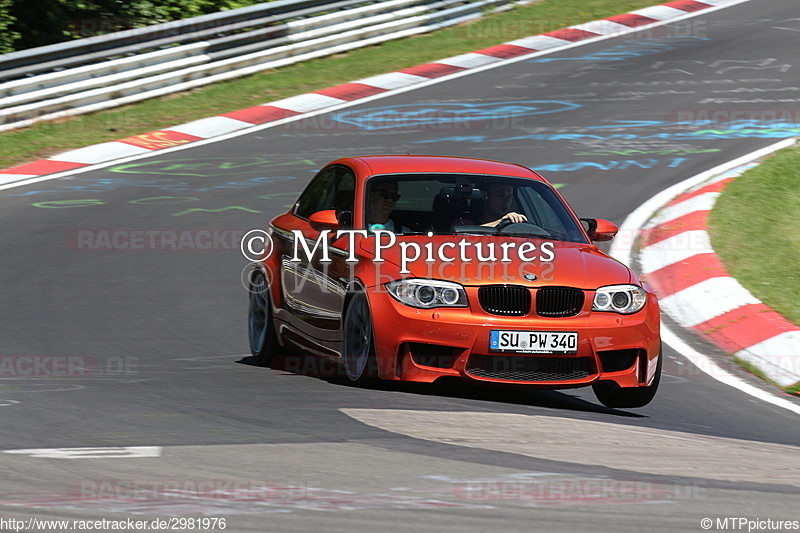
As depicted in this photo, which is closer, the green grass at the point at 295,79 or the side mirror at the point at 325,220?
the side mirror at the point at 325,220

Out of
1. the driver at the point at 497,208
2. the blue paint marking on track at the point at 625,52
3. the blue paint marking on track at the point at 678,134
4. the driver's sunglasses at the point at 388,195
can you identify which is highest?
the driver's sunglasses at the point at 388,195

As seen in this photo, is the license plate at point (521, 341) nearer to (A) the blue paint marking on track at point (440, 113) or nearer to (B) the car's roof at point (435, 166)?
(B) the car's roof at point (435, 166)

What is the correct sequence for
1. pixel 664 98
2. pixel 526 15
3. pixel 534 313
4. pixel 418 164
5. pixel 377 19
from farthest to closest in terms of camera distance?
pixel 526 15 < pixel 377 19 < pixel 664 98 < pixel 418 164 < pixel 534 313

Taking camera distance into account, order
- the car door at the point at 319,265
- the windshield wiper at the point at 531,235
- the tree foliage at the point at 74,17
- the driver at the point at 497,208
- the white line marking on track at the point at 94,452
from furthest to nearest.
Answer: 1. the tree foliage at the point at 74,17
2. the driver at the point at 497,208
3. the windshield wiper at the point at 531,235
4. the car door at the point at 319,265
5. the white line marking on track at the point at 94,452

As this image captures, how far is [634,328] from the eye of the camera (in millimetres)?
7438

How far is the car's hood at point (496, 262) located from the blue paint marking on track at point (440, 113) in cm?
929

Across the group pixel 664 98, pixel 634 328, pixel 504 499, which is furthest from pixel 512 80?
pixel 504 499

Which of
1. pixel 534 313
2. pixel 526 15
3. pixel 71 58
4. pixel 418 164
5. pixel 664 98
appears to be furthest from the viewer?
pixel 526 15

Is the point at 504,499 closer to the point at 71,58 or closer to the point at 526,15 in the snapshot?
the point at 71,58

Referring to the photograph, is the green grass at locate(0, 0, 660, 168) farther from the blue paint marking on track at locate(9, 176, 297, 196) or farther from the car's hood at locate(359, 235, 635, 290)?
the car's hood at locate(359, 235, 635, 290)

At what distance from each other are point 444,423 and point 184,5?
56.6ft

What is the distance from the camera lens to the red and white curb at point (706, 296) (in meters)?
8.99

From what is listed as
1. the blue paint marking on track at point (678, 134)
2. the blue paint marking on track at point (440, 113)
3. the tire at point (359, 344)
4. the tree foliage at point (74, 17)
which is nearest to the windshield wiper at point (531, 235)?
the tire at point (359, 344)

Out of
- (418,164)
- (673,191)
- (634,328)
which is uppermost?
(418,164)
